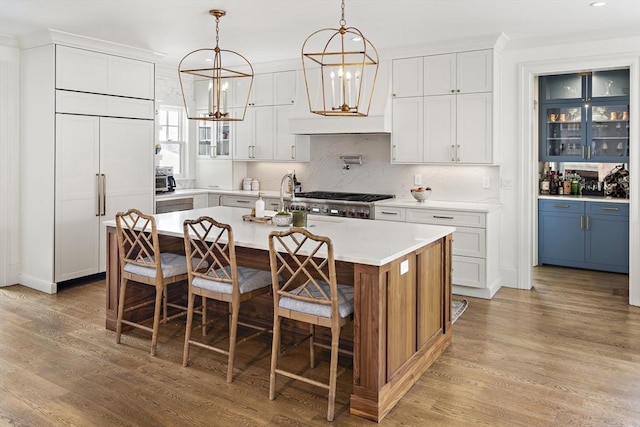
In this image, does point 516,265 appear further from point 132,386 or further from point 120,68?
point 120,68

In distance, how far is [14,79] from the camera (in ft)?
17.5

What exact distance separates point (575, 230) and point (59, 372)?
5.85 m

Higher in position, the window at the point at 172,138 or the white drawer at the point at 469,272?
the window at the point at 172,138

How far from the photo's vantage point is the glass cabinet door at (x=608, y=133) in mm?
6402

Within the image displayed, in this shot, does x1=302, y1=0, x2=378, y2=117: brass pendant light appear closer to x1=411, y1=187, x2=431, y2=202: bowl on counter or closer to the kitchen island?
x1=411, y1=187, x2=431, y2=202: bowl on counter

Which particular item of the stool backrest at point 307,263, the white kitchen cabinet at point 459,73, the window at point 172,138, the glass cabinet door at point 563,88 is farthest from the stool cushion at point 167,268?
the glass cabinet door at point 563,88

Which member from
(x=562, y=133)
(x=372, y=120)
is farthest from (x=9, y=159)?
(x=562, y=133)

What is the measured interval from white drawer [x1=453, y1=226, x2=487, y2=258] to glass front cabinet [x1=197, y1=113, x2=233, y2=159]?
3.44 meters

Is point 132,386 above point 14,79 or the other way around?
the other way around

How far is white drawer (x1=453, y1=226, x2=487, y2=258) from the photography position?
507 centimetres

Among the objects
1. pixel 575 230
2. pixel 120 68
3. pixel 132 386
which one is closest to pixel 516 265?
pixel 575 230

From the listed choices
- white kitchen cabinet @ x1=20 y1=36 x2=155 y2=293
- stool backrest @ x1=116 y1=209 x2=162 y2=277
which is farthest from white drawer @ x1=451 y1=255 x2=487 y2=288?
white kitchen cabinet @ x1=20 y1=36 x2=155 y2=293

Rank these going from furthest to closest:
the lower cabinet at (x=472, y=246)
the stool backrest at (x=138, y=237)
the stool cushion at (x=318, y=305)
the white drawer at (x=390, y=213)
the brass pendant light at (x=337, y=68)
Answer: the white drawer at (x=390, y=213) < the brass pendant light at (x=337, y=68) < the lower cabinet at (x=472, y=246) < the stool backrest at (x=138, y=237) < the stool cushion at (x=318, y=305)

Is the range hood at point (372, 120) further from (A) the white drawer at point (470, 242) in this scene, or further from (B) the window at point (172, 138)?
(B) the window at point (172, 138)
